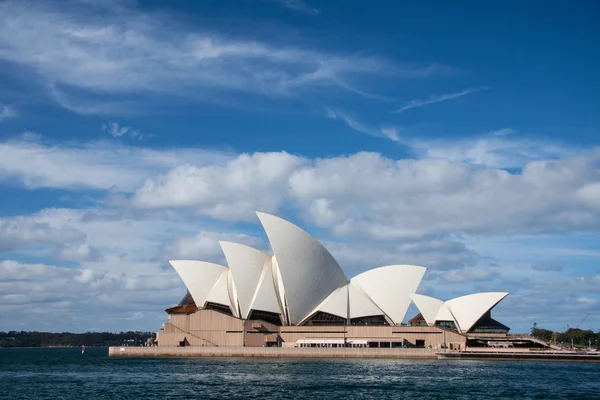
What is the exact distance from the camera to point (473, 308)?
7606cm

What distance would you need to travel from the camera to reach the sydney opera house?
74.8 m

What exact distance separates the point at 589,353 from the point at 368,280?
2367 cm

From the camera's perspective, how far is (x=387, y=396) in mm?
38312

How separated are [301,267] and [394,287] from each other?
1094cm

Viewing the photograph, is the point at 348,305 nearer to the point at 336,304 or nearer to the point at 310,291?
the point at 336,304

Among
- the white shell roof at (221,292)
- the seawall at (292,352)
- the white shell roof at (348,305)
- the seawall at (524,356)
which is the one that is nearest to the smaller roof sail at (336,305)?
the white shell roof at (348,305)

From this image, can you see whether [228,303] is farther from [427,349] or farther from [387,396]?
[387,396]

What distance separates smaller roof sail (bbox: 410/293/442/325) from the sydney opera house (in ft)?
0.36

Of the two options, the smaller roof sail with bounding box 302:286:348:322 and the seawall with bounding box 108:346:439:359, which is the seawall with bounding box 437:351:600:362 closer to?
the seawall with bounding box 108:346:439:359

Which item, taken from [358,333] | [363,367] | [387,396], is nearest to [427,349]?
[358,333]

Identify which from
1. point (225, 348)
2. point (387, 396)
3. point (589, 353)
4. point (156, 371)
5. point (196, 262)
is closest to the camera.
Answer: point (387, 396)

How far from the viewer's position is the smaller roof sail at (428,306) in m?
76.9

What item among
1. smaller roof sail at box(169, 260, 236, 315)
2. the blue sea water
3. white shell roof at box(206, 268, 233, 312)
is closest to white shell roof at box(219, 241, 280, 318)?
white shell roof at box(206, 268, 233, 312)

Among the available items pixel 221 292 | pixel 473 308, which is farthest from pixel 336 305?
pixel 473 308
